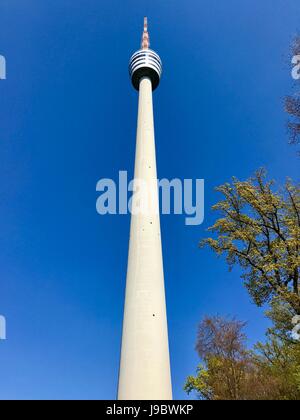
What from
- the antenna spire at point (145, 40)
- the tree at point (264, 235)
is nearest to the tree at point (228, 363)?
the tree at point (264, 235)

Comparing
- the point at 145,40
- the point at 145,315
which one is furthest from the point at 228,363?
the point at 145,40

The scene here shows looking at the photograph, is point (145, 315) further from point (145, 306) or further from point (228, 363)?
point (228, 363)

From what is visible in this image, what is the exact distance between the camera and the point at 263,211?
18.7m

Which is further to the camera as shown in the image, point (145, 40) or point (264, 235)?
point (145, 40)

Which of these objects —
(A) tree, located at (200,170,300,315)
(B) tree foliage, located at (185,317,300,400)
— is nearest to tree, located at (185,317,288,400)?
(B) tree foliage, located at (185,317,300,400)

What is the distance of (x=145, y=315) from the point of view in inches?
944

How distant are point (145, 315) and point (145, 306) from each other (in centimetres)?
66

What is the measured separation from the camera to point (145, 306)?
80.2 feet

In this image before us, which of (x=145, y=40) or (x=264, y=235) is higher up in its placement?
(x=145, y=40)

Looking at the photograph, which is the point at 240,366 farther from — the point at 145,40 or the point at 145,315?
the point at 145,40
